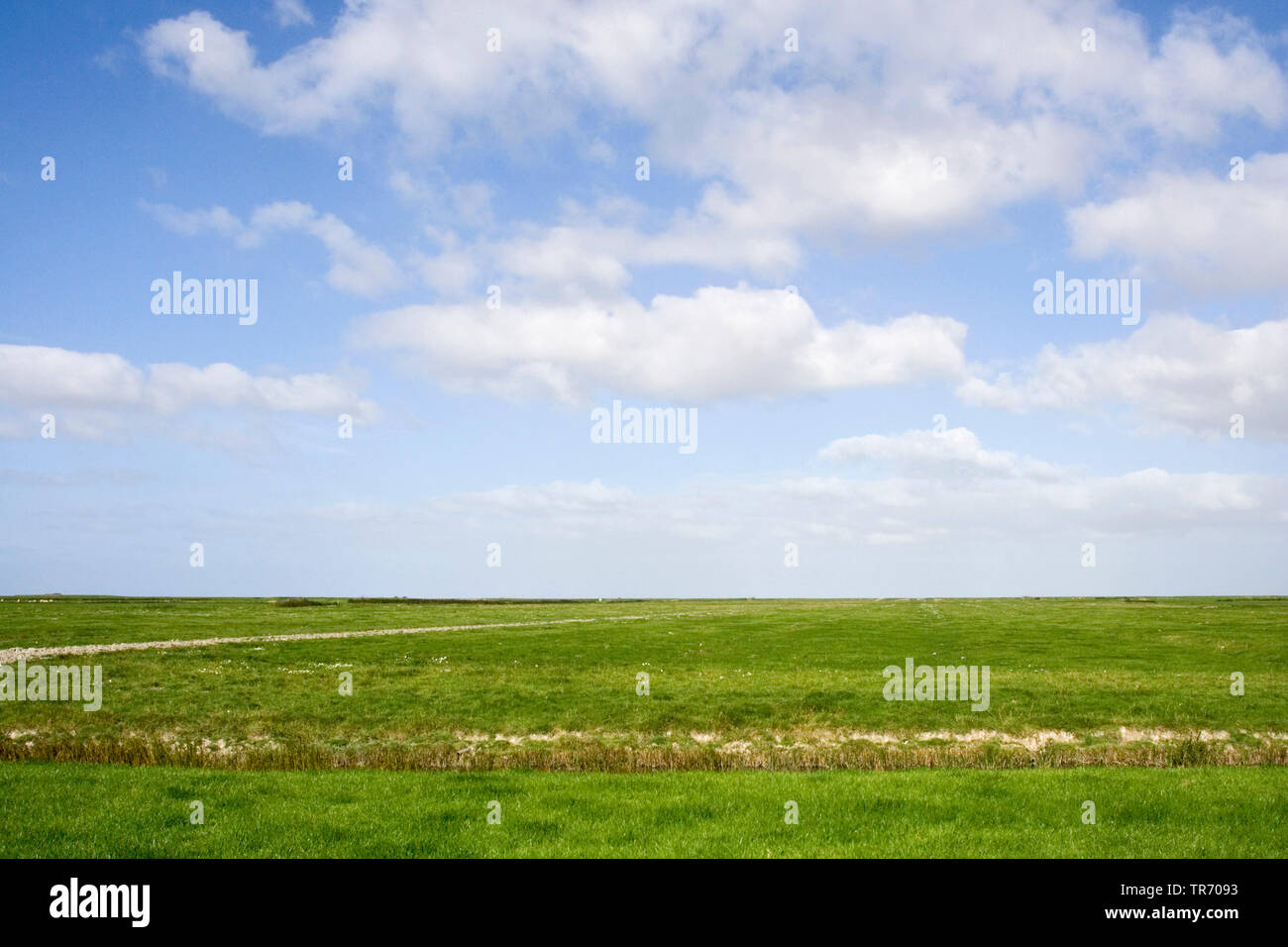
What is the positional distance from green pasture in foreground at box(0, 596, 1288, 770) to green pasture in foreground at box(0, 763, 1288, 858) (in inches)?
227

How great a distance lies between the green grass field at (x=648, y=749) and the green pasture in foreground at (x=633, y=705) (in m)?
0.24

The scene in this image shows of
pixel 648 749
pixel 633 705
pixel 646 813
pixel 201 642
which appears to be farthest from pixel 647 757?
pixel 201 642

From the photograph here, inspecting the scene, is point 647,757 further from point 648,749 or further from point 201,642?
point 201,642

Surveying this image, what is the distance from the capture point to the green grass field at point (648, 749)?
17.1 metres

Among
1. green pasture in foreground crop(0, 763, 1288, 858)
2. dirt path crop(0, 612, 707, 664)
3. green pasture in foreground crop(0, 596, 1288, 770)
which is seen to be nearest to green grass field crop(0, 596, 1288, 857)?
green pasture in foreground crop(0, 763, 1288, 858)

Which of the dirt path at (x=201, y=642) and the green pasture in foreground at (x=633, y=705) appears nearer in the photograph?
the green pasture in foreground at (x=633, y=705)

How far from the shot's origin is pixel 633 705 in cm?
3981

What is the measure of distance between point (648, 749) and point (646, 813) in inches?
519

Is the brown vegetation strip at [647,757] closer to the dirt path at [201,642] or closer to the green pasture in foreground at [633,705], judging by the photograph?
the green pasture in foreground at [633,705]

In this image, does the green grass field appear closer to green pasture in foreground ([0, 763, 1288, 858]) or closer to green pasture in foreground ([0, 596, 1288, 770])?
green pasture in foreground ([0, 763, 1288, 858])

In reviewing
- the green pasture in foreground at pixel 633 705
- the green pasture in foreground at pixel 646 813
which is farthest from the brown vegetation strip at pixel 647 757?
the green pasture in foreground at pixel 646 813
